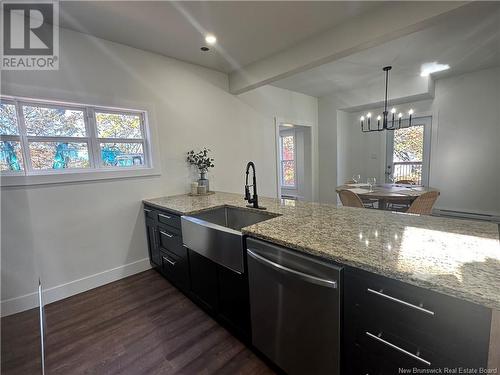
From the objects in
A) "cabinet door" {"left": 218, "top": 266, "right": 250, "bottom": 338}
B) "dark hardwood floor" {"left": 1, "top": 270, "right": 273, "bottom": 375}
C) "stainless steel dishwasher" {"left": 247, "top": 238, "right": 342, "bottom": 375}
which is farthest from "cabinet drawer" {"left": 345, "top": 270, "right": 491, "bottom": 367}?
"dark hardwood floor" {"left": 1, "top": 270, "right": 273, "bottom": 375}

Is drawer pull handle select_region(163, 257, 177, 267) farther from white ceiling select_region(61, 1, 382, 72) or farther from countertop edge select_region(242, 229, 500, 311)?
white ceiling select_region(61, 1, 382, 72)

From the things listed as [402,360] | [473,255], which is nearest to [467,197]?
[473,255]

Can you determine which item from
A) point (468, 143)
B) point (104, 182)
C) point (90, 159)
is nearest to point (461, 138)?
point (468, 143)

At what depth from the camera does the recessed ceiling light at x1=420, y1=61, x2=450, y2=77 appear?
3.66m

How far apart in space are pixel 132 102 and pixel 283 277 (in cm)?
254

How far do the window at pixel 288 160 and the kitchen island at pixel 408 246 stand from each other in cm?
461

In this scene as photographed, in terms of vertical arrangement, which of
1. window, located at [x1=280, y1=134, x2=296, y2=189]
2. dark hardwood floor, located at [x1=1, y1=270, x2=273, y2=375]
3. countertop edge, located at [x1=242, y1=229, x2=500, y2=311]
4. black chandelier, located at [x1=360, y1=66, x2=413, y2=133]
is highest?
black chandelier, located at [x1=360, y1=66, x2=413, y2=133]

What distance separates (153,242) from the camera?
273cm

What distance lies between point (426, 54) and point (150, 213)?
4283 mm

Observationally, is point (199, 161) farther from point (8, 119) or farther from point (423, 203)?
point (423, 203)

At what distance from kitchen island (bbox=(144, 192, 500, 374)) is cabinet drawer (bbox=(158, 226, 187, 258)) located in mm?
985

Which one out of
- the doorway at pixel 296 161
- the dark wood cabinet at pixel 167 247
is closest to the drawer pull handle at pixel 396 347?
the dark wood cabinet at pixel 167 247

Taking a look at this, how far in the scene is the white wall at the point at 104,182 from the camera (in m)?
2.07

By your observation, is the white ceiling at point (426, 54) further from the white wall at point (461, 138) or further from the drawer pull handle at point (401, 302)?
the drawer pull handle at point (401, 302)
